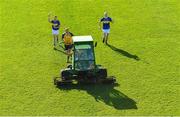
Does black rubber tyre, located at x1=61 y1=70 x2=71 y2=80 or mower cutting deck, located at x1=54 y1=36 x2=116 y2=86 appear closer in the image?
mower cutting deck, located at x1=54 y1=36 x2=116 y2=86

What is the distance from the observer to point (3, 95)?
20906 millimetres

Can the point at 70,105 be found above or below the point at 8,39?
below

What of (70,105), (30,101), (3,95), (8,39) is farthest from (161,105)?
(8,39)

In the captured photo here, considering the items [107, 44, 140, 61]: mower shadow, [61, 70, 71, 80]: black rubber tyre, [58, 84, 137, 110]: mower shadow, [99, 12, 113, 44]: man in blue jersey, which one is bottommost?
[58, 84, 137, 110]: mower shadow

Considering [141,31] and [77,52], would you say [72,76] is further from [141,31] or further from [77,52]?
[141,31]

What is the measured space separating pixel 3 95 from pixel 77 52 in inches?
153

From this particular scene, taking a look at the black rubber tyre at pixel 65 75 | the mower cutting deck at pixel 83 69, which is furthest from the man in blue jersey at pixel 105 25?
the black rubber tyre at pixel 65 75

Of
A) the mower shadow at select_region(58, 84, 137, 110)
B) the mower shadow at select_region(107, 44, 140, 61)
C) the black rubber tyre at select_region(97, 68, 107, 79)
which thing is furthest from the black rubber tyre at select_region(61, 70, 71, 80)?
the mower shadow at select_region(107, 44, 140, 61)

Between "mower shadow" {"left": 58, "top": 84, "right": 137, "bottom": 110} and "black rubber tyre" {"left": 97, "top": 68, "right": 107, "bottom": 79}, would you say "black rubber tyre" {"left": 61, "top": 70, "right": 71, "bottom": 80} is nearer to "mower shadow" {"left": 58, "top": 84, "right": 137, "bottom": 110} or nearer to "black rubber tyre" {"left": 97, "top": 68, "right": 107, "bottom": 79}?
"mower shadow" {"left": 58, "top": 84, "right": 137, "bottom": 110}

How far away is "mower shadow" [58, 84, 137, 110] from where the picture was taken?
2027 cm

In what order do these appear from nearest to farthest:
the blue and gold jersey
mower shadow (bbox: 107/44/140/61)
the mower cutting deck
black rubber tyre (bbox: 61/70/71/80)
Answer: the mower cutting deck < black rubber tyre (bbox: 61/70/71/80) < mower shadow (bbox: 107/44/140/61) < the blue and gold jersey

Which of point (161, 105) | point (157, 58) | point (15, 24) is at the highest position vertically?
point (15, 24)

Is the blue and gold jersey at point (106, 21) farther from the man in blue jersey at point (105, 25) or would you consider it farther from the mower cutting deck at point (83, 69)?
the mower cutting deck at point (83, 69)

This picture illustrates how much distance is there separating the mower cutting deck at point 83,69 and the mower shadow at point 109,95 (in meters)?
0.24
